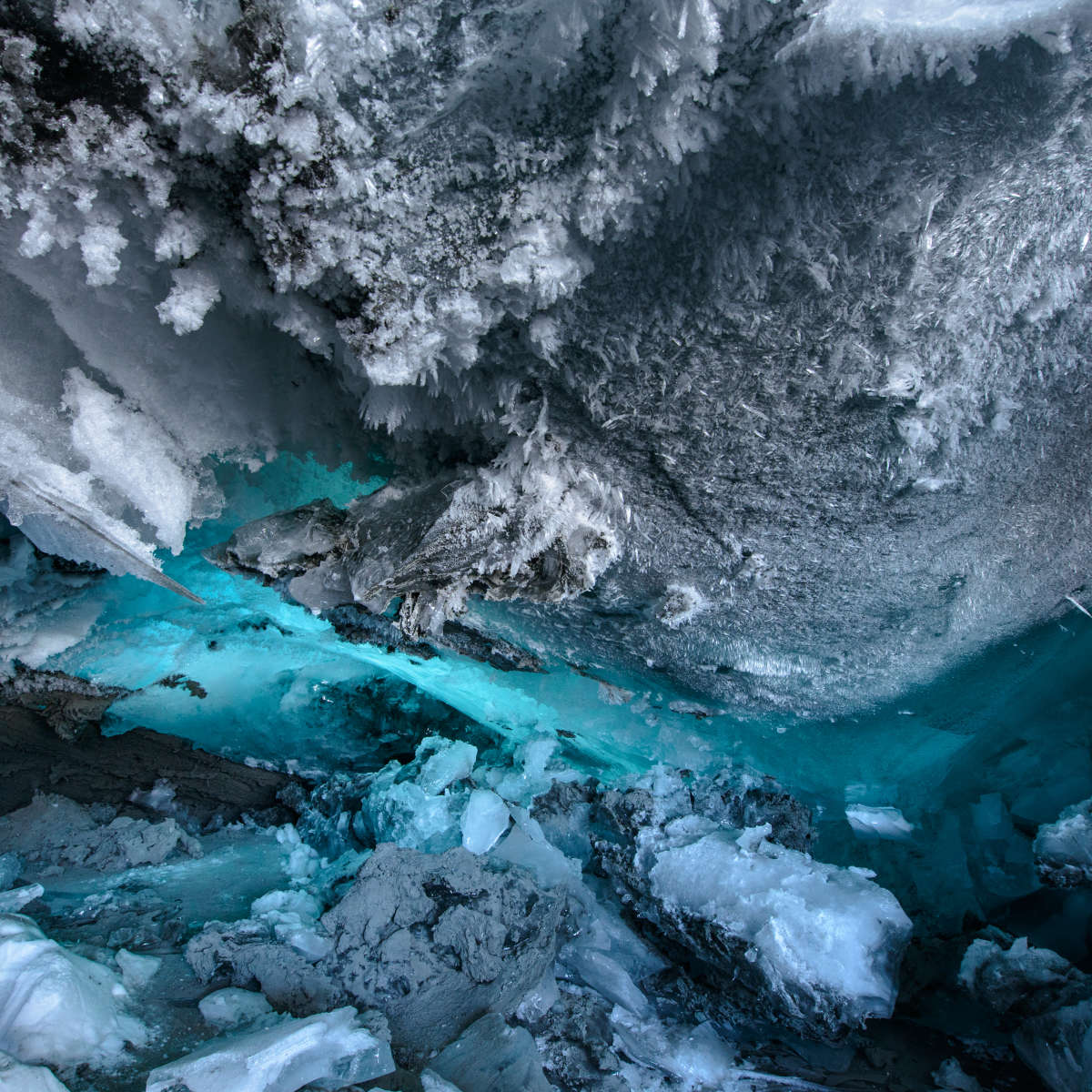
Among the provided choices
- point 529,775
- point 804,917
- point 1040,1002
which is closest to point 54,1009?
point 529,775

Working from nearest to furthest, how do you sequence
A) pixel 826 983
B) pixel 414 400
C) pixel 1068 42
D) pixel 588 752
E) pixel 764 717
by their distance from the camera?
pixel 1068 42 → pixel 414 400 → pixel 826 983 → pixel 764 717 → pixel 588 752

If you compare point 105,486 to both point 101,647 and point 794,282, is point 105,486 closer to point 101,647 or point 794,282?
point 794,282

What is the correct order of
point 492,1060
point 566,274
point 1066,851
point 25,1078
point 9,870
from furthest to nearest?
point 9,870, point 1066,851, point 492,1060, point 25,1078, point 566,274

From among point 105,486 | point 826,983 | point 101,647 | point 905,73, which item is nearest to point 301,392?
point 105,486

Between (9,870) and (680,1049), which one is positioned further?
(9,870)

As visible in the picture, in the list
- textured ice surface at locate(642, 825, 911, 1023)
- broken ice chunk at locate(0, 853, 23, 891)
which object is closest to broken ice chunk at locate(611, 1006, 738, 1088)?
textured ice surface at locate(642, 825, 911, 1023)

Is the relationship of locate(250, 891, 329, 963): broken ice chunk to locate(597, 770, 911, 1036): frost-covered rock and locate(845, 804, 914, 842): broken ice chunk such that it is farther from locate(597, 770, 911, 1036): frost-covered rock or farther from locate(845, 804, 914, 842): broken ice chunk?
locate(845, 804, 914, 842): broken ice chunk

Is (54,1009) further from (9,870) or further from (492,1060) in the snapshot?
(9,870)
